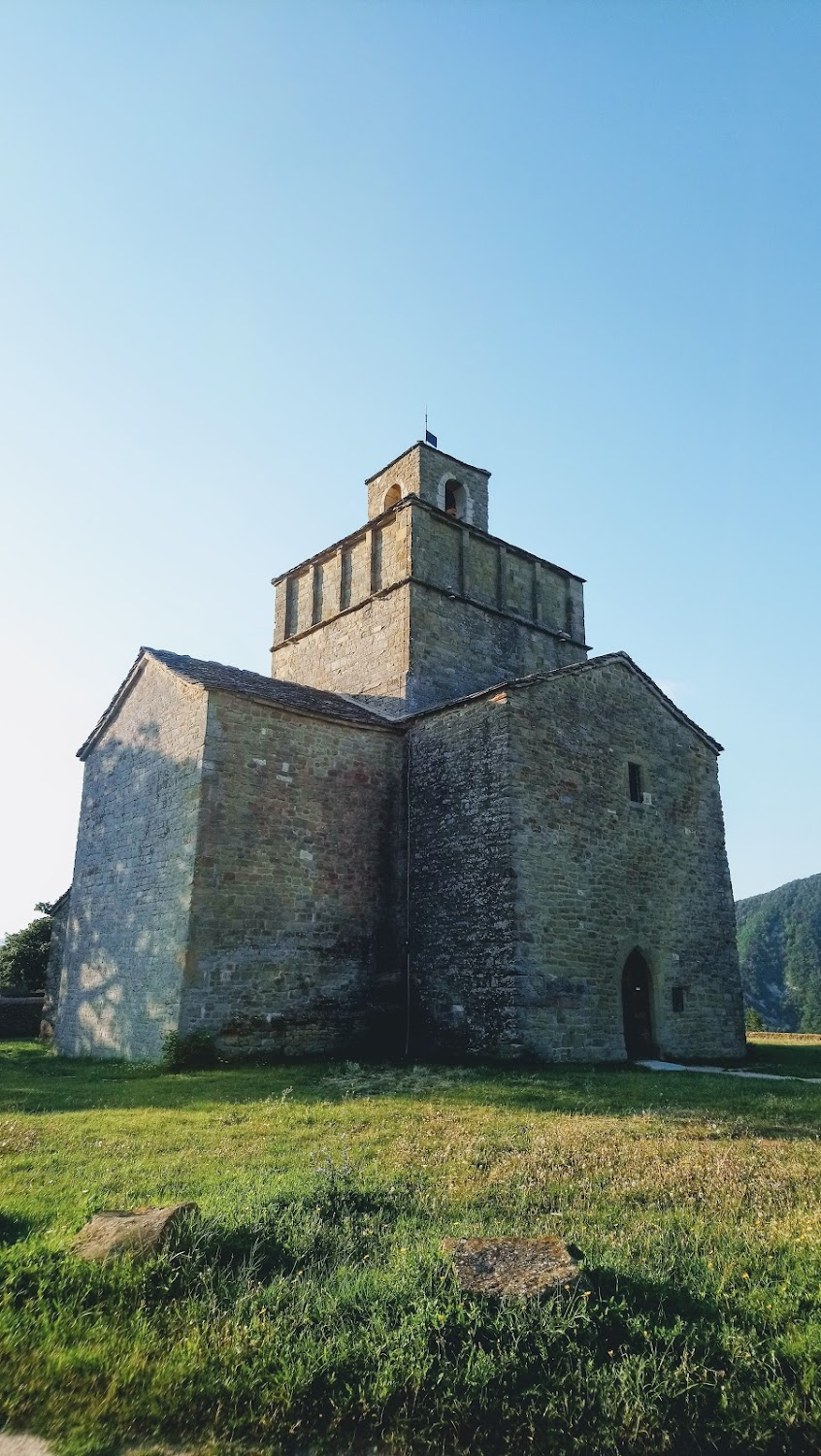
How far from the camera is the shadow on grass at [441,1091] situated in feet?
31.6

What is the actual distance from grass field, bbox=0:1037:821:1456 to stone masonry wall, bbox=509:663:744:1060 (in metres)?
7.08

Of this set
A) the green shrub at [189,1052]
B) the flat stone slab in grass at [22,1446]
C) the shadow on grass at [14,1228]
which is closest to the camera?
the flat stone slab in grass at [22,1446]

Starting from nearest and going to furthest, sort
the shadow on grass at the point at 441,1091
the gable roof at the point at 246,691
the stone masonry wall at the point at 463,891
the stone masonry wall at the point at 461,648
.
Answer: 1. the shadow on grass at the point at 441,1091
2. the stone masonry wall at the point at 463,891
3. the gable roof at the point at 246,691
4. the stone masonry wall at the point at 461,648

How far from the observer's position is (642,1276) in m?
4.22

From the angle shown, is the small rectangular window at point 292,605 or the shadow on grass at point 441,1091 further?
the small rectangular window at point 292,605

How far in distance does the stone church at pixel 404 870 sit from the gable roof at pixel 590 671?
0.18 ft

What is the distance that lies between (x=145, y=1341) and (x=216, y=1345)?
32 centimetres

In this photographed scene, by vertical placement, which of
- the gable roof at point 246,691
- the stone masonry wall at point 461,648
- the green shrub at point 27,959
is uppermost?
the stone masonry wall at point 461,648

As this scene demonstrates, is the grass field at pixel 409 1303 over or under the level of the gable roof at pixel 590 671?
under

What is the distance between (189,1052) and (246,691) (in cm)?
640

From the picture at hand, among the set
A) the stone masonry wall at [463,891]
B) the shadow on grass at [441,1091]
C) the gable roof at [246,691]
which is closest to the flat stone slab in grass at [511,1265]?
the shadow on grass at [441,1091]

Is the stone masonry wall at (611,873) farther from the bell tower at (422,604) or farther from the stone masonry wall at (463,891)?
the bell tower at (422,604)

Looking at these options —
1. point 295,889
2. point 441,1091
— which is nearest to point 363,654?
point 295,889

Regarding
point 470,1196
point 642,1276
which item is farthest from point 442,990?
point 642,1276
